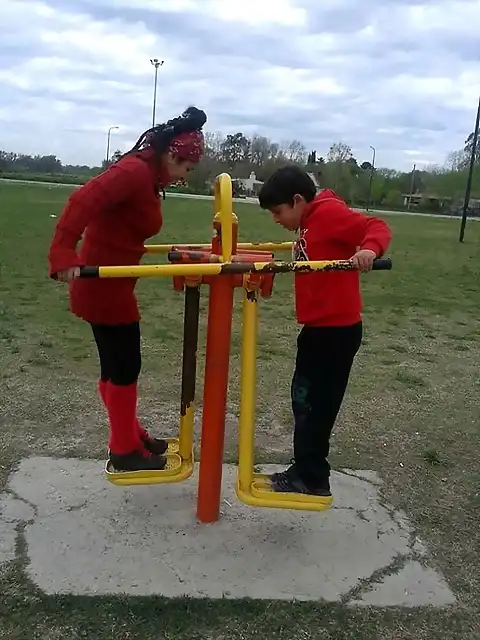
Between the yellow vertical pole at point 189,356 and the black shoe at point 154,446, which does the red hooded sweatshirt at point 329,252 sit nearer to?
the yellow vertical pole at point 189,356

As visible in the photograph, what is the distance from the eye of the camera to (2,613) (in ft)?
8.02

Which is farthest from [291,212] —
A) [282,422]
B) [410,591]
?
[282,422]

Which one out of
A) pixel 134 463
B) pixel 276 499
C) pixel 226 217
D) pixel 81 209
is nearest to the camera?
pixel 81 209

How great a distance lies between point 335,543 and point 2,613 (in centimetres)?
131

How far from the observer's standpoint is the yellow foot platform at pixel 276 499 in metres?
2.84

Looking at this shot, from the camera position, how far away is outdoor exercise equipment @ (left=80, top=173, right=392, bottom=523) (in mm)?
2484

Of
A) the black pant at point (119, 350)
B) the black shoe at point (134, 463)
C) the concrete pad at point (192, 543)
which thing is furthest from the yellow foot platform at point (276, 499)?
the black pant at point (119, 350)

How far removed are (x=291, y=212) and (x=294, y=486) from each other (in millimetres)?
1097

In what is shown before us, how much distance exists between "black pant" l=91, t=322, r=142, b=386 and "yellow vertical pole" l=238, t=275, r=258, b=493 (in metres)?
0.50

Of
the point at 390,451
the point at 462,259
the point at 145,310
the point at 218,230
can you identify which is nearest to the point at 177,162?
the point at 218,230

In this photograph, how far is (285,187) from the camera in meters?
2.76

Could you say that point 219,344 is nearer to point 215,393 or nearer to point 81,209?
point 215,393

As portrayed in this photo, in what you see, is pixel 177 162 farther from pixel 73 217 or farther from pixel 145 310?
pixel 145 310

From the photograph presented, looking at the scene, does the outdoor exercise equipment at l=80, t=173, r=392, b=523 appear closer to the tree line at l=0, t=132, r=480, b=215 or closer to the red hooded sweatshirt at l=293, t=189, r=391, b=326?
the red hooded sweatshirt at l=293, t=189, r=391, b=326
